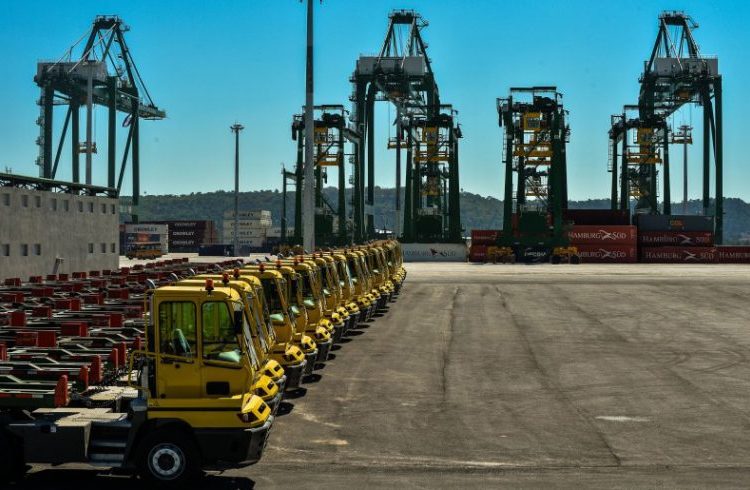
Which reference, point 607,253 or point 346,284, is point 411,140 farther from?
point 346,284

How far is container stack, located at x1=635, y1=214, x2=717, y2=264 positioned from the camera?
273 ft

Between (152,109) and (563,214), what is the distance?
55965mm

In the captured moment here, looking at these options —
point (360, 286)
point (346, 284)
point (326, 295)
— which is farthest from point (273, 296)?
point (360, 286)

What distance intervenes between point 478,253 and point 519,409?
223 feet

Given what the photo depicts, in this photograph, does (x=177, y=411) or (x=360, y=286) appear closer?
(x=177, y=411)

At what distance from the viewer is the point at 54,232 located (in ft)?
150

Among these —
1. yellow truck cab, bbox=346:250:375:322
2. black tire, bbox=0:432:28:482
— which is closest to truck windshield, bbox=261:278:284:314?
black tire, bbox=0:432:28:482

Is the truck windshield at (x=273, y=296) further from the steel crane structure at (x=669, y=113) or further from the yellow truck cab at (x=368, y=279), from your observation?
the steel crane structure at (x=669, y=113)

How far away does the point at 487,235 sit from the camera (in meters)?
85.8

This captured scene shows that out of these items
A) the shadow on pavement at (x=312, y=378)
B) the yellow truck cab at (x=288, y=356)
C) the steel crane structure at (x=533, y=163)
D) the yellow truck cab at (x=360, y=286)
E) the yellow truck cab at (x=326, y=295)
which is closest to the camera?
the yellow truck cab at (x=288, y=356)

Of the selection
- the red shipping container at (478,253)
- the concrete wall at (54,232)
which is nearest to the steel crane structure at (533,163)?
the red shipping container at (478,253)

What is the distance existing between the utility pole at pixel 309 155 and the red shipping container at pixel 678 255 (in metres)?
52.4

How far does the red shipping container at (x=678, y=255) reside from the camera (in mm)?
82812

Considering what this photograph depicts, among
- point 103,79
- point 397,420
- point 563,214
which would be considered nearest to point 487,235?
point 563,214
